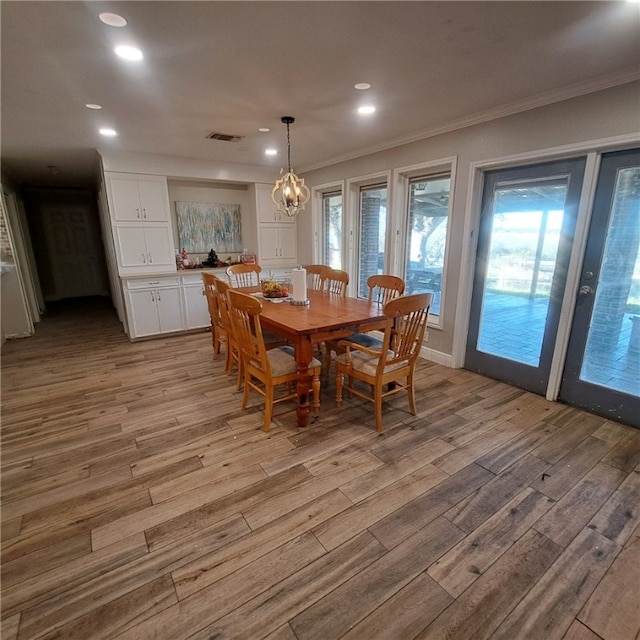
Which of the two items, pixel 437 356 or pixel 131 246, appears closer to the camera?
pixel 437 356

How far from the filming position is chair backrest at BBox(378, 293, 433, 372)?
221cm

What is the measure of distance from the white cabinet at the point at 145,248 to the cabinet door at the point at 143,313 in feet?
1.18

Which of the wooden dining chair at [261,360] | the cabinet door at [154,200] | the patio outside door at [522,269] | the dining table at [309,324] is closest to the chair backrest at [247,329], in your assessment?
the wooden dining chair at [261,360]

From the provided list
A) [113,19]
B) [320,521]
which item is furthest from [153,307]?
[320,521]

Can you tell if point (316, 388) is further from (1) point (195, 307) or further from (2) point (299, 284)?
(1) point (195, 307)

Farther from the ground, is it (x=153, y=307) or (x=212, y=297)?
(x=212, y=297)

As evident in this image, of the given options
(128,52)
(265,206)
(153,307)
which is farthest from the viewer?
(265,206)

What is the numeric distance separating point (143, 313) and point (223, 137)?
8.52ft

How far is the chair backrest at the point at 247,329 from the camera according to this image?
2324 millimetres

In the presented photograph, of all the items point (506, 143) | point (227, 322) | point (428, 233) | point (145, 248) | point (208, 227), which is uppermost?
point (506, 143)

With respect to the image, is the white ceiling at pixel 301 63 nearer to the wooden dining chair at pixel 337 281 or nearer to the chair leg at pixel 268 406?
the wooden dining chair at pixel 337 281

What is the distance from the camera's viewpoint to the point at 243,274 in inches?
189

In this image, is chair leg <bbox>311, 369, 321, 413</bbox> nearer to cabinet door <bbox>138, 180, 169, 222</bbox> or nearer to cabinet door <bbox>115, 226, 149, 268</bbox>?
cabinet door <bbox>115, 226, 149, 268</bbox>

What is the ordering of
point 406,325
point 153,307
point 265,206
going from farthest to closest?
1. point 265,206
2. point 153,307
3. point 406,325
